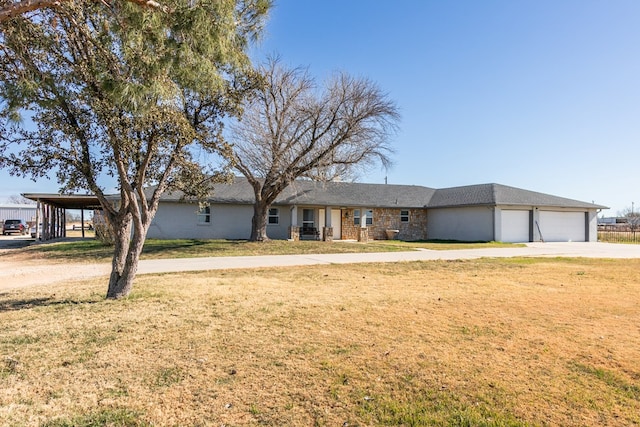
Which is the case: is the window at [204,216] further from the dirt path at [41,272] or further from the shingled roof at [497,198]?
the shingled roof at [497,198]

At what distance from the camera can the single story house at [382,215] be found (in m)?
23.9

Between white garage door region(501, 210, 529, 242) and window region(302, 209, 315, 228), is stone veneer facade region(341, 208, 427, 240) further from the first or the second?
white garage door region(501, 210, 529, 242)

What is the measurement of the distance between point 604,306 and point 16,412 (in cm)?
791

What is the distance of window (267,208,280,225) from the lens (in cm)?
2552

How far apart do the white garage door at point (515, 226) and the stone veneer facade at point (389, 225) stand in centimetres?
573

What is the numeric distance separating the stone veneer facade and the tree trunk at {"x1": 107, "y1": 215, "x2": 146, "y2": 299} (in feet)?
67.0

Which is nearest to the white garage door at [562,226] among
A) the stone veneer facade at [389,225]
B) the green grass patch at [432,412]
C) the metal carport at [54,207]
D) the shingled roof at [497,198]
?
the shingled roof at [497,198]

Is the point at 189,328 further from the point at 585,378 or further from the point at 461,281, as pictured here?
the point at 461,281

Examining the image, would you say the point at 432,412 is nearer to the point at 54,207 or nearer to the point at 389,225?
the point at 389,225

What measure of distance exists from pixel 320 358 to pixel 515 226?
24.2m

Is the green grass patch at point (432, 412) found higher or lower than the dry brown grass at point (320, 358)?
lower

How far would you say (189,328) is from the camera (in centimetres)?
533

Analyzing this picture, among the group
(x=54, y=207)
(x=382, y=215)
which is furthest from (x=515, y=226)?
(x=54, y=207)

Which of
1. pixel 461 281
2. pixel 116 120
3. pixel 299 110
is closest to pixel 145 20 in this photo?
pixel 116 120
